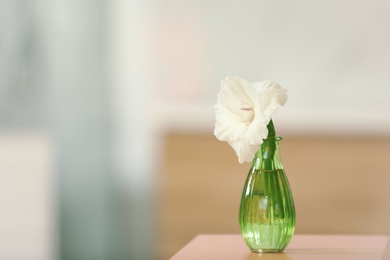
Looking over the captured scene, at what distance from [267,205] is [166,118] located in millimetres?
2365

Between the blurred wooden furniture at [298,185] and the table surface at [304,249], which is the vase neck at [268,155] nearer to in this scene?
the table surface at [304,249]

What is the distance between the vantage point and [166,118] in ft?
14.5

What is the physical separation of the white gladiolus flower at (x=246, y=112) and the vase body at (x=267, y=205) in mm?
75

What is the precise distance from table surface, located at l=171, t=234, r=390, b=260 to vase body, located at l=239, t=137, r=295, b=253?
0.03 meters

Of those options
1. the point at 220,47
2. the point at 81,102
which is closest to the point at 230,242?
the point at 220,47

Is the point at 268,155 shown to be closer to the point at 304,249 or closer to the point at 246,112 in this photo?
the point at 246,112

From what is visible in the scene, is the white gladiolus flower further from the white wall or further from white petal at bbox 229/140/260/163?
the white wall

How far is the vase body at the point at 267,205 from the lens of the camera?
2082mm

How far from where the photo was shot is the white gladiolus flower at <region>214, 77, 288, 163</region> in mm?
2031

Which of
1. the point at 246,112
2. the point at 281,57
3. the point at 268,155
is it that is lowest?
the point at 268,155

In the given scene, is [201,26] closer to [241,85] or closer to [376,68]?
[376,68]

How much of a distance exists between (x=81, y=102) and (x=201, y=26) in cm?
79

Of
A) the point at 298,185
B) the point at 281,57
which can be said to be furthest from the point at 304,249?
the point at 281,57

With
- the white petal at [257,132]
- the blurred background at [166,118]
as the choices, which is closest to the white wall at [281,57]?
the blurred background at [166,118]
